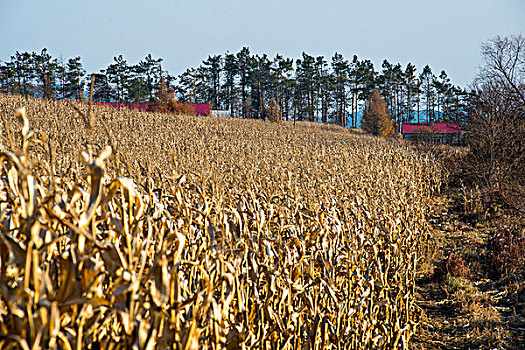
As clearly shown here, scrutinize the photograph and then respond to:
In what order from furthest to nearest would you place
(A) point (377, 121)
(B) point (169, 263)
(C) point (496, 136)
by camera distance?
(A) point (377, 121)
(C) point (496, 136)
(B) point (169, 263)

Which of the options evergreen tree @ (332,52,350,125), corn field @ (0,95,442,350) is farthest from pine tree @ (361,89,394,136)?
corn field @ (0,95,442,350)

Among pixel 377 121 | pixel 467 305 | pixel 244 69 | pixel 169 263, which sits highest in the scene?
pixel 244 69

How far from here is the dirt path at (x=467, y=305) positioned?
429 centimetres

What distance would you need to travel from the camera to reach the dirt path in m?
4.29

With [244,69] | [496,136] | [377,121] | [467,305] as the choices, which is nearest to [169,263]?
[467,305]

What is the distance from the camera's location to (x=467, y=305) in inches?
197

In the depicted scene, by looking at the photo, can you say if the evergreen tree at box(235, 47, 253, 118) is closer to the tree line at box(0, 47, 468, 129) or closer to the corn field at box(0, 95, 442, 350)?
the tree line at box(0, 47, 468, 129)

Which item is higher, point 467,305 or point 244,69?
point 244,69

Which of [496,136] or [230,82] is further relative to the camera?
[230,82]

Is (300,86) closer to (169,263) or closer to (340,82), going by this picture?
(340,82)

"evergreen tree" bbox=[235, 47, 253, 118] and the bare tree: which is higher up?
"evergreen tree" bbox=[235, 47, 253, 118]

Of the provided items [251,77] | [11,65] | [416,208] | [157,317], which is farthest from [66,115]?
[251,77]

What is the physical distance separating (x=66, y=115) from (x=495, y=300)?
19.8 metres

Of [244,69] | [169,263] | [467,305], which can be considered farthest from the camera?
[244,69]
